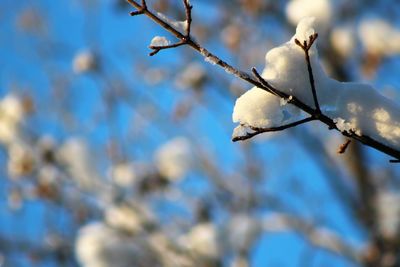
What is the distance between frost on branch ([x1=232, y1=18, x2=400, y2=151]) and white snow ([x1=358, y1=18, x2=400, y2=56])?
9.46ft

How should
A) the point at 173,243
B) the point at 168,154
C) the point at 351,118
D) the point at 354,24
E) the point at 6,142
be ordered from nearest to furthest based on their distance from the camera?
the point at 351,118 < the point at 173,243 < the point at 354,24 < the point at 6,142 < the point at 168,154

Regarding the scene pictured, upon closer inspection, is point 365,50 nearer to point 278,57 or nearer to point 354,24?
point 354,24

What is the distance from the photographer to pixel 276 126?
89 cm

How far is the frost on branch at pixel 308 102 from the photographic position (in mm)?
869

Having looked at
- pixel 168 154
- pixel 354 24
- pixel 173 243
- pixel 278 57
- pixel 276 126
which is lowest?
pixel 276 126

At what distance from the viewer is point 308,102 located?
2.86 feet

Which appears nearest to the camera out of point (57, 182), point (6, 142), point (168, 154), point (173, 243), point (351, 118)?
point (351, 118)

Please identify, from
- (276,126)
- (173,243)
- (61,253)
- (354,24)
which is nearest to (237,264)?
(173,243)

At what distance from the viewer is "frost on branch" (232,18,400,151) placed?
2.85 feet

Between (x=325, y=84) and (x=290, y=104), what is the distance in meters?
0.09

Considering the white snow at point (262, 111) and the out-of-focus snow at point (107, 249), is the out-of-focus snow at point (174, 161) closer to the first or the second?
the out-of-focus snow at point (107, 249)

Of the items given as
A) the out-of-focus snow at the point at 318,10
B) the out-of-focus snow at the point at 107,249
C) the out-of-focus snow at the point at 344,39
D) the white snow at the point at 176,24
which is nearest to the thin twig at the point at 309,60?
the white snow at the point at 176,24

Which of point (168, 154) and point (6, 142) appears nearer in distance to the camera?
point (6, 142)

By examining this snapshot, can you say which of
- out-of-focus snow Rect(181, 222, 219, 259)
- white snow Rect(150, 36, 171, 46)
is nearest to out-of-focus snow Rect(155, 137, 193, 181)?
out-of-focus snow Rect(181, 222, 219, 259)
